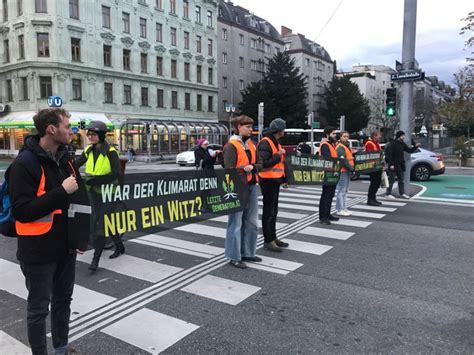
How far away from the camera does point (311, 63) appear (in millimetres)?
70188

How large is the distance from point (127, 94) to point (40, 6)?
33.5 feet

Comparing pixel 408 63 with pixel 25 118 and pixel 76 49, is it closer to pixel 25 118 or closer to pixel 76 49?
pixel 76 49

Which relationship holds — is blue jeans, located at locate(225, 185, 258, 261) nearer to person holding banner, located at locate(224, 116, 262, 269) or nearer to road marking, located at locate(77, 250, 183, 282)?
person holding banner, located at locate(224, 116, 262, 269)

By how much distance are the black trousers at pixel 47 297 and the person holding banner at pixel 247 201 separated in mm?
2727

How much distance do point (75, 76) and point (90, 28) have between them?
14.7 feet

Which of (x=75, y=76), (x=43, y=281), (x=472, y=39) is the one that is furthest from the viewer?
(x=75, y=76)

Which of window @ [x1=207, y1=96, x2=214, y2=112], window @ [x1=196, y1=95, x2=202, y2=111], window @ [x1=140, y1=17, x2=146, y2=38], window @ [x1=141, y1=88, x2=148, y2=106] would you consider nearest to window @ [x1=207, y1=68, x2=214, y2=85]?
window @ [x1=207, y1=96, x2=214, y2=112]

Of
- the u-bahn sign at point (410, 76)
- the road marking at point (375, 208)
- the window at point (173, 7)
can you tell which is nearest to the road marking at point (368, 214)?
the road marking at point (375, 208)

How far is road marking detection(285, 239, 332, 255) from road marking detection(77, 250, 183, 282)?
6.63ft

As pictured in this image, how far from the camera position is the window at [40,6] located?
1314 inches

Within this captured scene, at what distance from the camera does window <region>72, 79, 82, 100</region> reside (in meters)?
35.2

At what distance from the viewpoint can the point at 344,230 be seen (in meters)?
7.84

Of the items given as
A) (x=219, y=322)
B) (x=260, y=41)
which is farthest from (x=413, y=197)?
(x=260, y=41)

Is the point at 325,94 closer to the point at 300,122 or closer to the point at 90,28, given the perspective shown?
the point at 300,122
